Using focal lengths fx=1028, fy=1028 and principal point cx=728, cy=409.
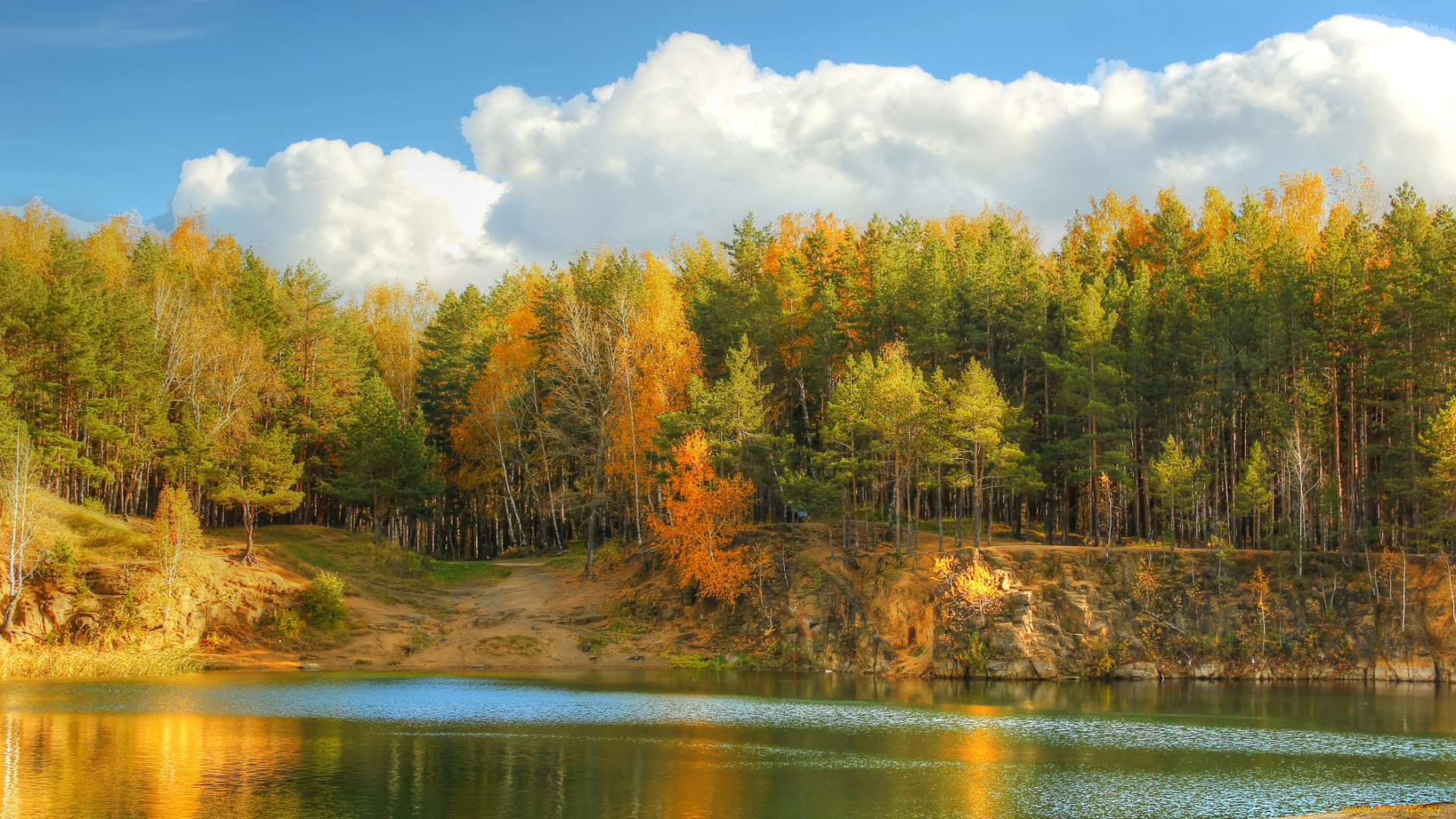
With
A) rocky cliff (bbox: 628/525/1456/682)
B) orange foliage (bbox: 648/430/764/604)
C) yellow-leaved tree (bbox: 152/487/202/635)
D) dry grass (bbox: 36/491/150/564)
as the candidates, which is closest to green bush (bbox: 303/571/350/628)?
yellow-leaved tree (bbox: 152/487/202/635)

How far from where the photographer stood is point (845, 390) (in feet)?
206

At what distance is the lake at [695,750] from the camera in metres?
26.1

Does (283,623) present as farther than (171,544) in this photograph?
Yes

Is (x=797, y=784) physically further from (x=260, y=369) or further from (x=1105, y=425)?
(x=260, y=369)

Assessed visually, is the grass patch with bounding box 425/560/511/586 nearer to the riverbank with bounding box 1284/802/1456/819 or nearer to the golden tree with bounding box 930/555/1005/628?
the golden tree with bounding box 930/555/1005/628

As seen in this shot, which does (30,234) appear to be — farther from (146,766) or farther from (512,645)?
(146,766)

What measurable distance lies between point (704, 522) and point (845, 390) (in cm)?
1177

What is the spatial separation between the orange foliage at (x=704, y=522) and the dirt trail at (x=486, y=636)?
19.3 ft

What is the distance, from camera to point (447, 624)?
64.8 m

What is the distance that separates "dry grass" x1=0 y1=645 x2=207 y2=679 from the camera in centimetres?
5106

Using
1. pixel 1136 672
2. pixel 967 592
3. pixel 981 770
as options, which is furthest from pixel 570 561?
pixel 981 770

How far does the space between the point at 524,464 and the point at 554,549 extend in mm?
9518

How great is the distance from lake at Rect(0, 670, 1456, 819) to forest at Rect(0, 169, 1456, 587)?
1445 cm

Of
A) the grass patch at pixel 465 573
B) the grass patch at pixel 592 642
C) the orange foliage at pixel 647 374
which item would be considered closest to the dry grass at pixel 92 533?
the grass patch at pixel 465 573
